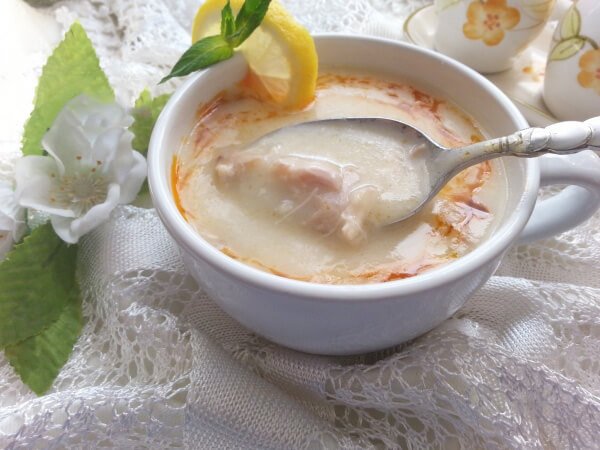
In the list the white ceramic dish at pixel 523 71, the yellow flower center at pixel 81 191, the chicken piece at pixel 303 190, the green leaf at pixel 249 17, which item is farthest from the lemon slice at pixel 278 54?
the white ceramic dish at pixel 523 71

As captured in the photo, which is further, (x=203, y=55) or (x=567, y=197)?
(x=203, y=55)

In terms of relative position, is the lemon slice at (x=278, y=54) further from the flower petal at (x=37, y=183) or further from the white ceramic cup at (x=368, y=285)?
the flower petal at (x=37, y=183)

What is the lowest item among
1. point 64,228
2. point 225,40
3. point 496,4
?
point 64,228

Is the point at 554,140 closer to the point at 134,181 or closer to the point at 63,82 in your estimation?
the point at 134,181

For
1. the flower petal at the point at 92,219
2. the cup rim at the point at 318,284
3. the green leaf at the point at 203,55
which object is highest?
the green leaf at the point at 203,55

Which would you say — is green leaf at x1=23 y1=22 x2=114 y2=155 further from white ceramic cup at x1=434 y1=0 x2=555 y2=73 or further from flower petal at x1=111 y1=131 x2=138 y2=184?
white ceramic cup at x1=434 y1=0 x2=555 y2=73

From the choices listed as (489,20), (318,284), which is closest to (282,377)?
(318,284)
